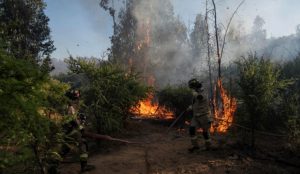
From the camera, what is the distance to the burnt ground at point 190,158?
332 inches

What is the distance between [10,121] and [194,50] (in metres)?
58.8

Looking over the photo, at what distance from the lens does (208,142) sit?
32.2 ft

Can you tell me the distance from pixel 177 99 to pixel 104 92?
18.5ft

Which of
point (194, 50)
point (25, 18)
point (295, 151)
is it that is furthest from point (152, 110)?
point (194, 50)

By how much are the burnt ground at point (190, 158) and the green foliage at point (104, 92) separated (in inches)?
34.4

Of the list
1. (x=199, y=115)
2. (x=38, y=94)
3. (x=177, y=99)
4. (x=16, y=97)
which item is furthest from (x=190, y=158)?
(x=177, y=99)

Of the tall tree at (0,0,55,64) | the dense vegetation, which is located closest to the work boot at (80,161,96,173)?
the dense vegetation

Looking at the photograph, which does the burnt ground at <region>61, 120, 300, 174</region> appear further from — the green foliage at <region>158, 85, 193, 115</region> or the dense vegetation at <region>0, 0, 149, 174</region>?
the green foliage at <region>158, 85, 193, 115</region>

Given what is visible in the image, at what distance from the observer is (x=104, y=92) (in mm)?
12180

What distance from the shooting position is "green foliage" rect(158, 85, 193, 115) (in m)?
16.9

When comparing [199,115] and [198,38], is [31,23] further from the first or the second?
[198,38]

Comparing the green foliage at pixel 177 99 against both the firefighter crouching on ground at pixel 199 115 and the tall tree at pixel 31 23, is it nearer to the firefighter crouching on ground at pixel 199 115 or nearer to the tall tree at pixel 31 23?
the firefighter crouching on ground at pixel 199 115

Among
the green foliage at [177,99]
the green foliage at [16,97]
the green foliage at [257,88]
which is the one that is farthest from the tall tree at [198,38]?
the green foliage at [16,97]

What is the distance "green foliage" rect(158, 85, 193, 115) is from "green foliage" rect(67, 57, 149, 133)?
428 centimetres
